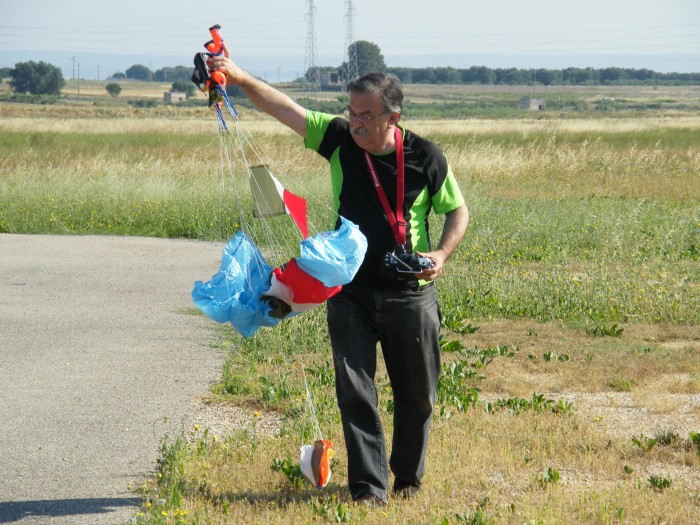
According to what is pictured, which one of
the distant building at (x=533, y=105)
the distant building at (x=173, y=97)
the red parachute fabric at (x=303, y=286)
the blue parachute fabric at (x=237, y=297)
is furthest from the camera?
the distant building at (x=533, y=105)

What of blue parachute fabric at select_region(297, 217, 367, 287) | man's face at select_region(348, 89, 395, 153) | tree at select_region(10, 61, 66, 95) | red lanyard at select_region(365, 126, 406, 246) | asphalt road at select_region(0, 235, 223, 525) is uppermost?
tree at select_region(10, 61, 66, 95)

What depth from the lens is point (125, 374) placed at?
23.0 ft

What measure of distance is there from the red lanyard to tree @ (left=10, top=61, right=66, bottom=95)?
396 feet

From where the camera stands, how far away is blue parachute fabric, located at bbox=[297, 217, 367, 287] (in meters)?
4.01

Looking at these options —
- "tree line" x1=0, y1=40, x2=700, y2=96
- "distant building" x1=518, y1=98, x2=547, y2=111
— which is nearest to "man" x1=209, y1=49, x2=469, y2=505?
"distant building" x1=518, y1=98, x2=547, y2=111

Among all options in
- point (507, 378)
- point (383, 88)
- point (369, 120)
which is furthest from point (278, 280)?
point (507, 378)

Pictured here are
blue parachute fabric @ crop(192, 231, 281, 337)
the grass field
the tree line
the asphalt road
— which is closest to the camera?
blue parachute fabric @ crop(192, 231, 281, 337)

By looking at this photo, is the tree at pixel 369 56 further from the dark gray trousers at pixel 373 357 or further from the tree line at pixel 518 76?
the dark gray trousers at pixel 373 357

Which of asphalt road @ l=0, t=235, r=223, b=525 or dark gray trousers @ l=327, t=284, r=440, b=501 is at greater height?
dark gray trousers @ l=327, t=284, r=440, b=501

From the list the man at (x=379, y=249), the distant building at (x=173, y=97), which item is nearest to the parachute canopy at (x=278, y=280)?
the man at (x=379, y=249)

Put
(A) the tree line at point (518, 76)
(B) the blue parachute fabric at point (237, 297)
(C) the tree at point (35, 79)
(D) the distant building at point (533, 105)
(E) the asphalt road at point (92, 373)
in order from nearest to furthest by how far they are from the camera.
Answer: (B) the blue parachute fabric at point (237, 297) → (E) the asphalt road at point (92, 373) → (D) the distant building at point (533, 105) → (C) the tree at point (35, 79) → (A) the tree line at point (518, 76)

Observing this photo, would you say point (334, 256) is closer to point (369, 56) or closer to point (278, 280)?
point (278, 280)

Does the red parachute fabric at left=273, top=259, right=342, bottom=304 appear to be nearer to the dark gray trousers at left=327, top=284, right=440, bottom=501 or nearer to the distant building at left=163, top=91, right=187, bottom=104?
the dark gray trousers at left=327, top=284, right=440, bottom=501

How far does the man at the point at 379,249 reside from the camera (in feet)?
13.7
